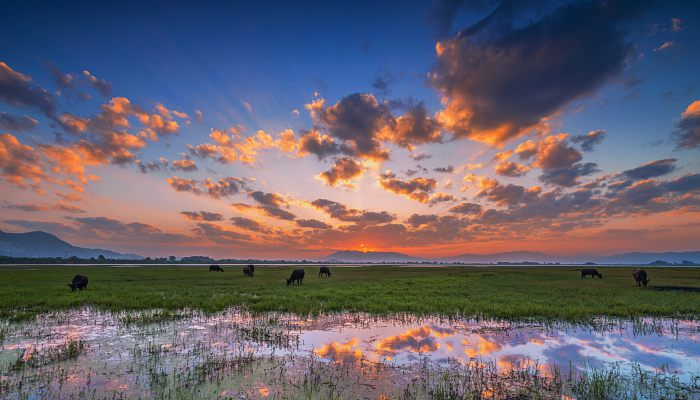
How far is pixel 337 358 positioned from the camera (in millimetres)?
9836

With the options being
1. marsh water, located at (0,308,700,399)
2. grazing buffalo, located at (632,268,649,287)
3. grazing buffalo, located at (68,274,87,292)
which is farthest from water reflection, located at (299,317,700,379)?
grazing buffalo, located at (68,274,87,292)

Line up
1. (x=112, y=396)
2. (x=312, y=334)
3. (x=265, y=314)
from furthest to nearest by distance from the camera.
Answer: (x=265, y=314) < (x=312, y=334) < (x=112, y=396)

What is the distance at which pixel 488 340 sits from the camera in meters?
12.3

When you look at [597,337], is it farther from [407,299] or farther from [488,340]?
[407,299]

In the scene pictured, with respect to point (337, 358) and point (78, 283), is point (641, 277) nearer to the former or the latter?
point (337, 358)

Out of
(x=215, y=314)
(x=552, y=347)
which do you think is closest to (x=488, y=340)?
(x=552, y=347)

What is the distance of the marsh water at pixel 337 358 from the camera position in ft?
24.6

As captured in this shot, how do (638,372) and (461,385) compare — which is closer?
(461,385)

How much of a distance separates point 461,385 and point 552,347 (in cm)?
567

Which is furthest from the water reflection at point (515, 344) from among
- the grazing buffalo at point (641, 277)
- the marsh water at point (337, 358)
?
the grazing buffalo at point (641, 277)

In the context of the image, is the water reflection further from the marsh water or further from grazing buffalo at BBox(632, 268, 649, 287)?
grazing buffalo at BBox(632, 268, 649, 287)

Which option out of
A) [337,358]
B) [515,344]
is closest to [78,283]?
[337,358]

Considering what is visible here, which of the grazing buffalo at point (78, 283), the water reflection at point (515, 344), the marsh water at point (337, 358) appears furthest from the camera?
the grazing buffalo at point (78, 283)

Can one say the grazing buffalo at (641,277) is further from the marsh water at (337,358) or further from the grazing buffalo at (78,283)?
the grazing buffalo at (78,283)
